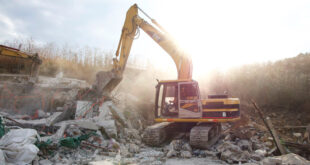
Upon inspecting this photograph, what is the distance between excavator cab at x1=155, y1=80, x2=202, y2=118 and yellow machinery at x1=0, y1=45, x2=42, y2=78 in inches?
224

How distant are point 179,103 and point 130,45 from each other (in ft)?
10.4

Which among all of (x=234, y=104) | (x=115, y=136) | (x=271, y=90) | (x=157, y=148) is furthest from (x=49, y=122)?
(x=271, y=90)

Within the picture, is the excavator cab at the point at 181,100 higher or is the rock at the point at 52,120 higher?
the excavator cab at the point at 181,100

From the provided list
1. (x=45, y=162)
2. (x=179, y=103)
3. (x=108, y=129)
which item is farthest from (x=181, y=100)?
(x=45, y=162)

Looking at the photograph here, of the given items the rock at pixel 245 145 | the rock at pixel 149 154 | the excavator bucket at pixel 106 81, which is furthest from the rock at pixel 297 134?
the excavator bucket at pixel 106 81

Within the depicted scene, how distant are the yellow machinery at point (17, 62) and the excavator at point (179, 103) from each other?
11.0 ft

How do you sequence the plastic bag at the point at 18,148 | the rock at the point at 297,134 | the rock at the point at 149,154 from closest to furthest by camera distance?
1. the plastic bag at the point at 18,148
2. the rock at the point at 149,154
3. the rock at the point at 297,134

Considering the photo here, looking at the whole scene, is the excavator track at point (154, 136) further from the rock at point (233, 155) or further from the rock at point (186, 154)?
the rock at point (233, 155)

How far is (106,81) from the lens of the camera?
26.8ft

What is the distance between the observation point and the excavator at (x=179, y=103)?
6.13 m

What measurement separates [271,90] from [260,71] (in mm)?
2089

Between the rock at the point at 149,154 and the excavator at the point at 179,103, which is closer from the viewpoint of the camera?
the rock at the point at 149,154

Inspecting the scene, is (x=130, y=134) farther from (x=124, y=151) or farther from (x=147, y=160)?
(x=147, y=160)

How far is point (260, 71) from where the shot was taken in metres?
12.5
